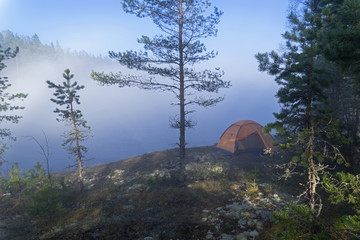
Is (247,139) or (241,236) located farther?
(247,139)

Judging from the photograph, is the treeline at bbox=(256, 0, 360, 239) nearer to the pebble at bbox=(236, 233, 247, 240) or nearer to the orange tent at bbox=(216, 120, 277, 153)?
the pebble at bbox=(236, 233, 247, 240)

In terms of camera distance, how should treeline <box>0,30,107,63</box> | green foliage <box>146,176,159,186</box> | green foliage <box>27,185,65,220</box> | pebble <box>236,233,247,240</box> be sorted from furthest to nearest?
treeline <box>0,30,107,63</box>, green foliage <box>146,176,159,186</box>, green foliage <box>27,185,65,220</box>, pebble <box>236,233,247,240</box>

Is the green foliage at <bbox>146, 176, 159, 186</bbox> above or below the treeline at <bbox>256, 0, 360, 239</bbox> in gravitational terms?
below

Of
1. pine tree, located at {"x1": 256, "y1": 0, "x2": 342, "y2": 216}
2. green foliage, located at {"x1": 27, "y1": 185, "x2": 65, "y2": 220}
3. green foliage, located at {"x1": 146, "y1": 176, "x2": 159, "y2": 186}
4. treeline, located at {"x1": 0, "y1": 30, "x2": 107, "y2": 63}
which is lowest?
green foliage, located at {"x1": 146, "y1": 176, "x2": 159, "y2": 186}

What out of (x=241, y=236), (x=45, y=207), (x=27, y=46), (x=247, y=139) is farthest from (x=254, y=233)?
(x=27, y=46)

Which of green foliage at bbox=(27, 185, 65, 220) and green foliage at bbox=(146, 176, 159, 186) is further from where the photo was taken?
green foliage at bbox=(146, 176, 159, 186)

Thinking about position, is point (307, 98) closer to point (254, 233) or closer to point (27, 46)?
point (254, 233)

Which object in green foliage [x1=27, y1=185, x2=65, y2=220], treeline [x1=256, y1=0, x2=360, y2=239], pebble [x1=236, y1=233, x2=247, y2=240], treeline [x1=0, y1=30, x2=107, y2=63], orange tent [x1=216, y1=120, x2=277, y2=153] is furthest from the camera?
treeline [x1=0, y1=30, x2=107, y2=63]

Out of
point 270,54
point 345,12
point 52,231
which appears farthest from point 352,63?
point 52,231

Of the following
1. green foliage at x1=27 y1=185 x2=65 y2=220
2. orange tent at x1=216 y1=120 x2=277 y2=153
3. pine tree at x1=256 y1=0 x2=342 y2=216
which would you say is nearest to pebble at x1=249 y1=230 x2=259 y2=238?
pine tree at x1=256 y1=0 x2=342 y2=216

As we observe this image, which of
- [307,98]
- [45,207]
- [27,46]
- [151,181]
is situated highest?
[27,46]

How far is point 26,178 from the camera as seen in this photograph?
13188mm

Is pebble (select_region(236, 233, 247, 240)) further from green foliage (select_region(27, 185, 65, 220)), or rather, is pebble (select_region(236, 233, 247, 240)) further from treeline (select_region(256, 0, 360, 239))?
green foliage (select_region(27, 185, 65, 220))

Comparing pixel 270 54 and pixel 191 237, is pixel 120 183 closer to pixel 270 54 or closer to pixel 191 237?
pixel 191 237
